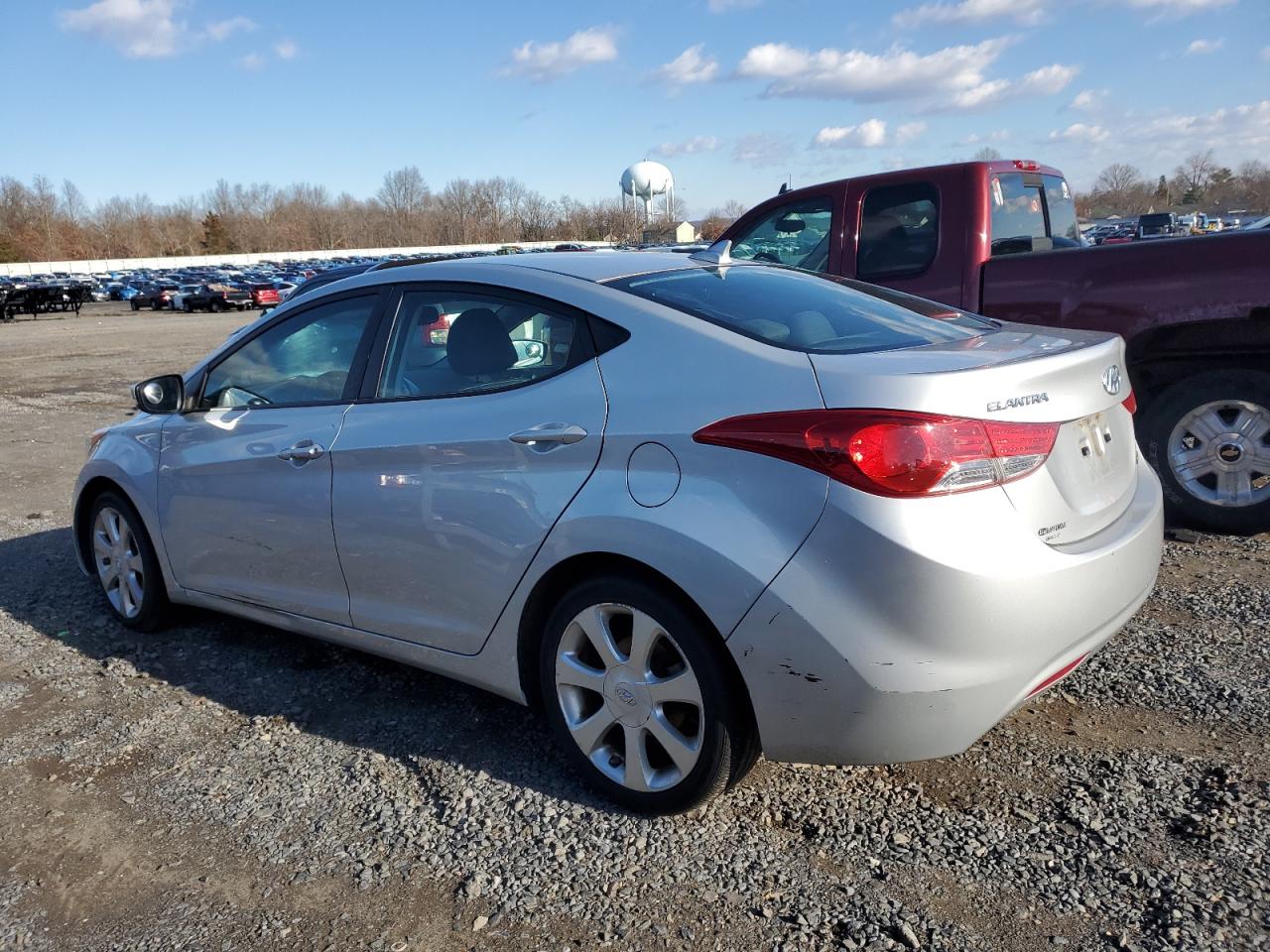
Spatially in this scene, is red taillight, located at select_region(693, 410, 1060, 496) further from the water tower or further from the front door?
the water tower

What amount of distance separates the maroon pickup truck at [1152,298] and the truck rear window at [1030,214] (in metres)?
0.02

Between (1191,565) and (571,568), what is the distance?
3.57m

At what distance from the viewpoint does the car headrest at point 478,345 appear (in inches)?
134

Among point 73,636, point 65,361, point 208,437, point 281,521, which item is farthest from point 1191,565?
point 65,361

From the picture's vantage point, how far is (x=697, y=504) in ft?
9.02

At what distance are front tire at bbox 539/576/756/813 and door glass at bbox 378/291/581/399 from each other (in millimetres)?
762

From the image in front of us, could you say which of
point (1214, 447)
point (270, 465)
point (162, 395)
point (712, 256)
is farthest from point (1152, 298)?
point (162, 395)

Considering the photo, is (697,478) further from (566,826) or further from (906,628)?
(566,826)

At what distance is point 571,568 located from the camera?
307cm

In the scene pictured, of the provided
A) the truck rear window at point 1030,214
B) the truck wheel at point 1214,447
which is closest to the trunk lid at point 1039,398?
the truck wheel at point 1214,447

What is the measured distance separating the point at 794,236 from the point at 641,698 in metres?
4.62

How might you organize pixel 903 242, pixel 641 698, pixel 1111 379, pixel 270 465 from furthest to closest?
pixel 903 242
pixel 270 465
pixel 1111 379
pixel 641 698

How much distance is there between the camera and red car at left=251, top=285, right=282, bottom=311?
45.5 m

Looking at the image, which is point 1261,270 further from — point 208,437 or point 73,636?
point 73,636
